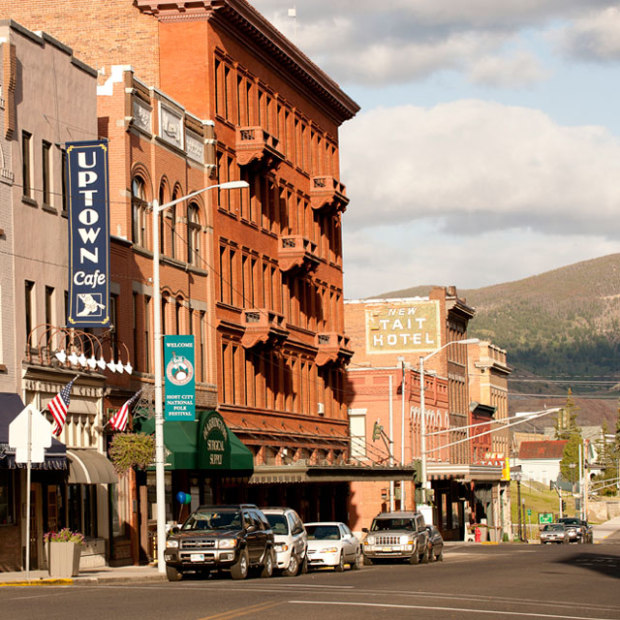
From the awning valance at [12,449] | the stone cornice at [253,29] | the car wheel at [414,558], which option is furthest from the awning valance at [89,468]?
the stone cornice at [253,29]

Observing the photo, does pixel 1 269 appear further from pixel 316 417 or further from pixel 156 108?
pixel 316 417

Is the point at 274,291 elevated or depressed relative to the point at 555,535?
elevated

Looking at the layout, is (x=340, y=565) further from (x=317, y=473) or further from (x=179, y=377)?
(x=317, y=473)

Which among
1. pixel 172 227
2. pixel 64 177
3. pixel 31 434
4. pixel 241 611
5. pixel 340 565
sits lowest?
pixel 340 565

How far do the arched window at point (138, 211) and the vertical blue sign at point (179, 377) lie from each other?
6.23m

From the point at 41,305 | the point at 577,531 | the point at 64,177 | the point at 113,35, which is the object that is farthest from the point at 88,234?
the point at 577,531

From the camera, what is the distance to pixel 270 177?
60719mm

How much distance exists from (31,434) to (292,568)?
8749mm

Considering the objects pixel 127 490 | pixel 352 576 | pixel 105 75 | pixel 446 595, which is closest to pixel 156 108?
pixel 105 75

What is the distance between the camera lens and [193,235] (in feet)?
169

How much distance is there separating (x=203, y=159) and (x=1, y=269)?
18276 mm

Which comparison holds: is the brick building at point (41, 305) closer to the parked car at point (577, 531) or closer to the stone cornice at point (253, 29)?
the stone cornice at point (253, 29)

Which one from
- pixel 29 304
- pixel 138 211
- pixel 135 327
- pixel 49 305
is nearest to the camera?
pixel 29 304

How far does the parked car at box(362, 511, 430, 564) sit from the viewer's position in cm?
4447
